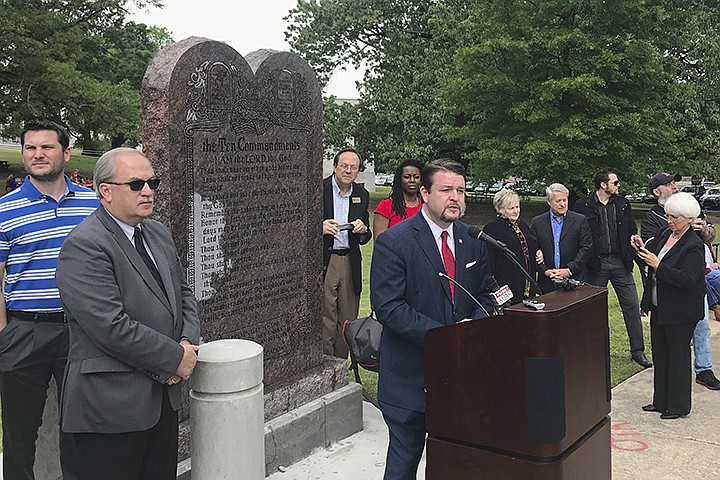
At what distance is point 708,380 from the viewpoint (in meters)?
6.47

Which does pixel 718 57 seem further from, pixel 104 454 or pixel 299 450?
pixel 104 454

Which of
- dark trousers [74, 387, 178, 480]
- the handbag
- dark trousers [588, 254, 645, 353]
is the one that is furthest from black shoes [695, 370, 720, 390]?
dark trousers [74, 387, 178, 480]

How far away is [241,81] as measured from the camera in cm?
438

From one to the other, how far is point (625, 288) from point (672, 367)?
1.92 meters

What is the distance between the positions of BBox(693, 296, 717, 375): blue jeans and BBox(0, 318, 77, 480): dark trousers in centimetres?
533

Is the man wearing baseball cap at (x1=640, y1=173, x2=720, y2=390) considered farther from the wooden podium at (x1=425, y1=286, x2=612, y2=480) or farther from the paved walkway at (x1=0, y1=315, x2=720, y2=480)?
the wooden podium at (x1=425, y1=286, x2=612, y2=480)

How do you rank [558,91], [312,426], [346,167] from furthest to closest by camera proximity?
[558,91]
[346,167]
[312,426]

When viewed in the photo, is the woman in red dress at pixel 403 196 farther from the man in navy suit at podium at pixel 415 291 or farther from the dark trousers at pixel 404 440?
the dark trousers at pixel 404 440

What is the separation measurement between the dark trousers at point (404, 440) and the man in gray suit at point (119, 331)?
108 cm

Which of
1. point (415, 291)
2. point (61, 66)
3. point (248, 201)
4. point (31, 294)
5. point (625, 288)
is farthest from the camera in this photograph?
point (61, 66)

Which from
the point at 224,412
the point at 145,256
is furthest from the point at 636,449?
the point at 145,256

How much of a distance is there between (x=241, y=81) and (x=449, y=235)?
1.73 m

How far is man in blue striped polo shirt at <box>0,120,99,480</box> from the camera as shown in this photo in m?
3.68

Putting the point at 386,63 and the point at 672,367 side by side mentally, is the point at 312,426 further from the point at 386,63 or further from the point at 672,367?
the point at 386,63
